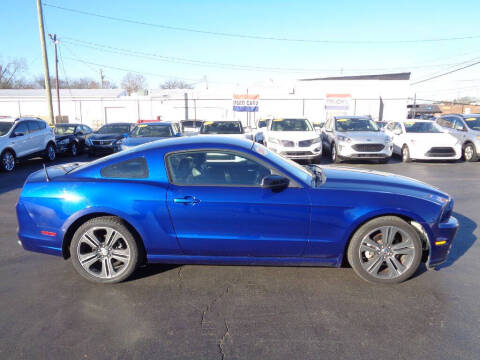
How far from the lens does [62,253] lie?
3.54 metres

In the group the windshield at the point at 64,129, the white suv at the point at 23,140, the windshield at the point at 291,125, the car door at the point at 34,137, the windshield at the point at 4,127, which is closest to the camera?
the white suv at the point at 23,140

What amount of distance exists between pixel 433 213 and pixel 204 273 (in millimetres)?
2435

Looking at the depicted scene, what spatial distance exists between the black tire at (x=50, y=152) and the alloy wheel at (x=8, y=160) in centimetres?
202

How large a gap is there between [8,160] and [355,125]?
11.8m

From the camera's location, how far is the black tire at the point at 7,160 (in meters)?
10.4

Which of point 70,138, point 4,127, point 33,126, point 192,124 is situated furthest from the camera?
point 192,124

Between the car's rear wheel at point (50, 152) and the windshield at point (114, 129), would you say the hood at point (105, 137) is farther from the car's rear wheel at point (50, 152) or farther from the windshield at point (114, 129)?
the car's rear wheel at point (50, 152)

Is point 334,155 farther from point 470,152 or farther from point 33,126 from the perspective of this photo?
point 33,126

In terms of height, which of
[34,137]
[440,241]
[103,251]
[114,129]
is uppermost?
[114,129]

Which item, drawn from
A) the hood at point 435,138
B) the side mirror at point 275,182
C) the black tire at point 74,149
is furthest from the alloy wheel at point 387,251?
the black tire at point 74,149

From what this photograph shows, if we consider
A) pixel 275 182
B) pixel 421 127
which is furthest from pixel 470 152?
pixel 275 182

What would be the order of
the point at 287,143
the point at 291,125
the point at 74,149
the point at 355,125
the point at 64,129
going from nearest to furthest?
1. the point at 287,143
2. the point at 355,125
3. the point at 291,125
4. the point at 74,149
5. the point at 64,129

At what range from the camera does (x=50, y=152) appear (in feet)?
43.0

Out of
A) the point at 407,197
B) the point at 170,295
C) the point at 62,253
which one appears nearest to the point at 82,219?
the point at 62,253
